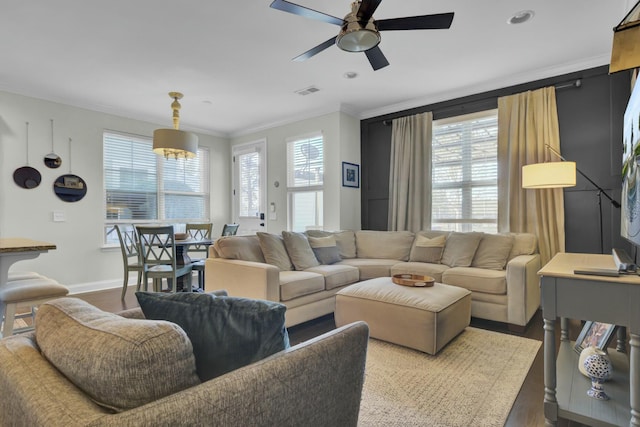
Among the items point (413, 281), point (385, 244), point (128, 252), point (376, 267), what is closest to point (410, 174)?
point (385, 244)

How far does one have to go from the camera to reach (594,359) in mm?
1714

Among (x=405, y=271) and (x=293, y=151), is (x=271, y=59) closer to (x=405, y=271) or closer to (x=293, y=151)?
(x=293, y=151)

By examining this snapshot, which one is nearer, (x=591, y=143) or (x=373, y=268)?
(x=591, y=143)

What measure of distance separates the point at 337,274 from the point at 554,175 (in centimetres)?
221

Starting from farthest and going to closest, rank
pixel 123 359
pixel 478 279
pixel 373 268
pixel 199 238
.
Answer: pixel 199 238
pixel 373 268
pixel 478 279
pixel 123 359

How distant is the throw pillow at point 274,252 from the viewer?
11.2 ft

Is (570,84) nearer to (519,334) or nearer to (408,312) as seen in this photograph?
(519,334)

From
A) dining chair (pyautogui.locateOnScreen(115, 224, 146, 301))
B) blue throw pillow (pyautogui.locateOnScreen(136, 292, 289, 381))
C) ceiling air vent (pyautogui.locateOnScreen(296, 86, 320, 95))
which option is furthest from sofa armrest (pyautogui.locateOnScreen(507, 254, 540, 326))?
dining chair (pyautogui.locateOnScreen(115, 224, 146, 301))

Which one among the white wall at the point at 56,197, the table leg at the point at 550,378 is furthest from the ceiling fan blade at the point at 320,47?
the white wall at the point at 56,197

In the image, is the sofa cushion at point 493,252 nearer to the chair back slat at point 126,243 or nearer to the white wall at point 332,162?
A: the white wall at point 332,162

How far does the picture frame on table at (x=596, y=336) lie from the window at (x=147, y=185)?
5.44 m

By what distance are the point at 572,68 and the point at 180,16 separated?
12.6ft

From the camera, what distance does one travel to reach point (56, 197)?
4.44 m

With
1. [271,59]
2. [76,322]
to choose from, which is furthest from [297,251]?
[76,322]
